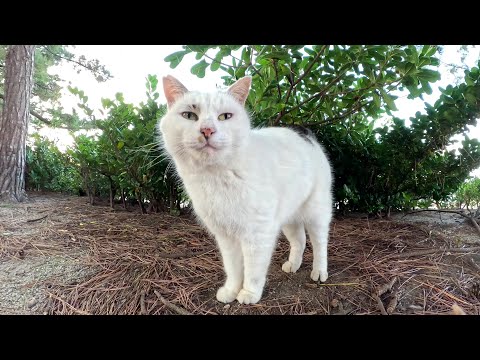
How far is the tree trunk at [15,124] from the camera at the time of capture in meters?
1.11

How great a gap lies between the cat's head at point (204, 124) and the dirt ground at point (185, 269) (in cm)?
42

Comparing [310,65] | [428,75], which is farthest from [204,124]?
[428,75]

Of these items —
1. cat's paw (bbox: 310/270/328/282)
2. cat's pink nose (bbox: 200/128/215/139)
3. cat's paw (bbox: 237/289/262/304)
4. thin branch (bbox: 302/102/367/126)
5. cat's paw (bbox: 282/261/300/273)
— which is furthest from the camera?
thin branch (bbox: 302/102/367/126)

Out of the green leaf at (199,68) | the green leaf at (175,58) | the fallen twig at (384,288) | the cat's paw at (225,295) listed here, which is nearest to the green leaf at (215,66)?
the green leaf at (199,68)

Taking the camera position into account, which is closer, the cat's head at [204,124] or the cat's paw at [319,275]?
the cat's head at [204,124]

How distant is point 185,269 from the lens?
39.2 inches

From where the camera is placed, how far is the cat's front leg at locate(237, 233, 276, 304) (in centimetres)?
90

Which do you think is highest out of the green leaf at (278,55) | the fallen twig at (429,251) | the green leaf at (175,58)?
the green leaf at (278,55)

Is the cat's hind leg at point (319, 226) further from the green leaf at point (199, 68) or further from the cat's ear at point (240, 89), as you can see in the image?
the green leaf at point (199, 68)

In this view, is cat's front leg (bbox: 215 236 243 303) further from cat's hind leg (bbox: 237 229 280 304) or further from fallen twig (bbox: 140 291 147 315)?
fallen twig (bbox: 140 291 147 315)

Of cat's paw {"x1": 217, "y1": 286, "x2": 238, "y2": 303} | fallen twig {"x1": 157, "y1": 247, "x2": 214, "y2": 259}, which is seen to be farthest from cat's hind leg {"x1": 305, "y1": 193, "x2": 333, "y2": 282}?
fallen twig {"x1": 157, "y1": 247, "x2": 214, "y2": 259}

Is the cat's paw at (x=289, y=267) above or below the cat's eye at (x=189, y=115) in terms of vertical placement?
below

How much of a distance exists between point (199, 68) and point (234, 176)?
48 centimetres

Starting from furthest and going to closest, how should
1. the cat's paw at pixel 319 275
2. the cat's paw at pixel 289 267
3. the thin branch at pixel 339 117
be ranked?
the thin branch at pixel 339 117, the cat's paw at pixel 289 267, the cat's paw at pixel 319 275
